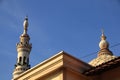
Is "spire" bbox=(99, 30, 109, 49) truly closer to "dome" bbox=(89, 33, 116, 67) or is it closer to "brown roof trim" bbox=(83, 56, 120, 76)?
"dome" bbox=(89, 33, 116, 67)

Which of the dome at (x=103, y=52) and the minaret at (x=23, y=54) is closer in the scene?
the dome at (x=103, y=52)

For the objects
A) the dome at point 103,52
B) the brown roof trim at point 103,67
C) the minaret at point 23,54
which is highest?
the minaret at point 23,54

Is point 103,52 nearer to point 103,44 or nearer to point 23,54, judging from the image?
point 103,44

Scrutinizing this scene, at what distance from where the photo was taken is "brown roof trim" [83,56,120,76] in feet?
31.3

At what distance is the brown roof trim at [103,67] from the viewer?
31.3ft

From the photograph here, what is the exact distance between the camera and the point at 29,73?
1066cm

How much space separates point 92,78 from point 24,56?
65.8 ft

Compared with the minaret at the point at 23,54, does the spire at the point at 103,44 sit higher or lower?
lower

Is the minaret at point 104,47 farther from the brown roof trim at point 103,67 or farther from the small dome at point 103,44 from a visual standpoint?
the brown roof trim at point 103,67

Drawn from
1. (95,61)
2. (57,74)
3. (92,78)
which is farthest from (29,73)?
(95,61)

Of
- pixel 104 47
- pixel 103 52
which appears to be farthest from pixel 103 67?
pixel 104 47

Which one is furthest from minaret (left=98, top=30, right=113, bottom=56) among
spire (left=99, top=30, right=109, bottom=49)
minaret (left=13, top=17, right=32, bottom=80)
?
minaret (left=13, top=17, right=32, bottom=80)

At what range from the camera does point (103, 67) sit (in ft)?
32.2

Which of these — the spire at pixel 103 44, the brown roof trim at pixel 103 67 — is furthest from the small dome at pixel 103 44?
the brown roof trim at pixel 103 67
